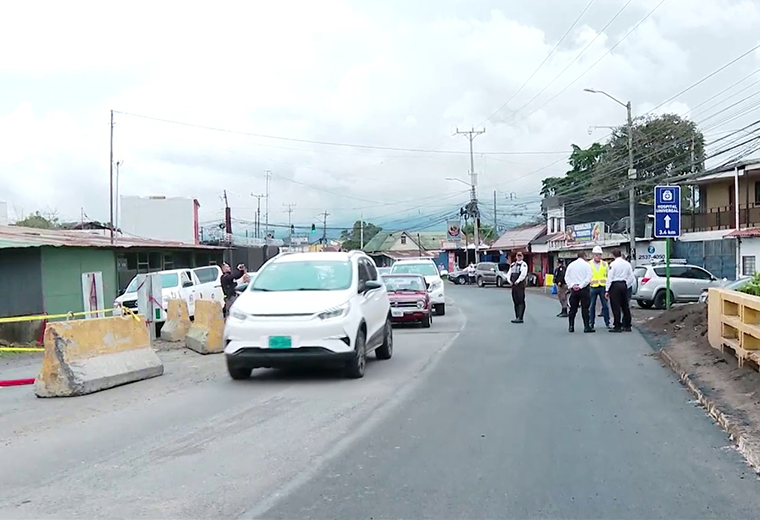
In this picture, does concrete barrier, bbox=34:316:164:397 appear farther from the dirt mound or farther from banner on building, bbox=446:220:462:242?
banner on building, bbox=446:220:462:242

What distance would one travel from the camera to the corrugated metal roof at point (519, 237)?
69.1 m

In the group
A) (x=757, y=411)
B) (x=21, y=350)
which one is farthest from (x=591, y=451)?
(x=21, y=350)

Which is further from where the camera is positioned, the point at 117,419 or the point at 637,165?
the point at 637,165

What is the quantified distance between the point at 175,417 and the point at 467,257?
249 ft

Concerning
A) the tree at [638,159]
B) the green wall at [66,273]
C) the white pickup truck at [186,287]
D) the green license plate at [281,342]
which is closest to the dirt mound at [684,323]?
the green license plate at [281,342]

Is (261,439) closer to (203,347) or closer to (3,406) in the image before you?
(3,406)

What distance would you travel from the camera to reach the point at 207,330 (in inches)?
624

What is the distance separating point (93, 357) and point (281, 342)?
103 inches

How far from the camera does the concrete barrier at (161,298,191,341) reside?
1836 cm

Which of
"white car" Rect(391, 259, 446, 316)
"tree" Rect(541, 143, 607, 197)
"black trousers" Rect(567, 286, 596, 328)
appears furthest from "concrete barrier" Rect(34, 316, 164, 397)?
"tree" Rect(541, 143, 607, 197)

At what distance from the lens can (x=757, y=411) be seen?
8.05 metres

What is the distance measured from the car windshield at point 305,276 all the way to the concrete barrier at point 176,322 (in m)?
6.76

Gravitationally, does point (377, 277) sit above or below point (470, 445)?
above

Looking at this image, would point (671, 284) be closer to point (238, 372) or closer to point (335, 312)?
point (335, 312)
